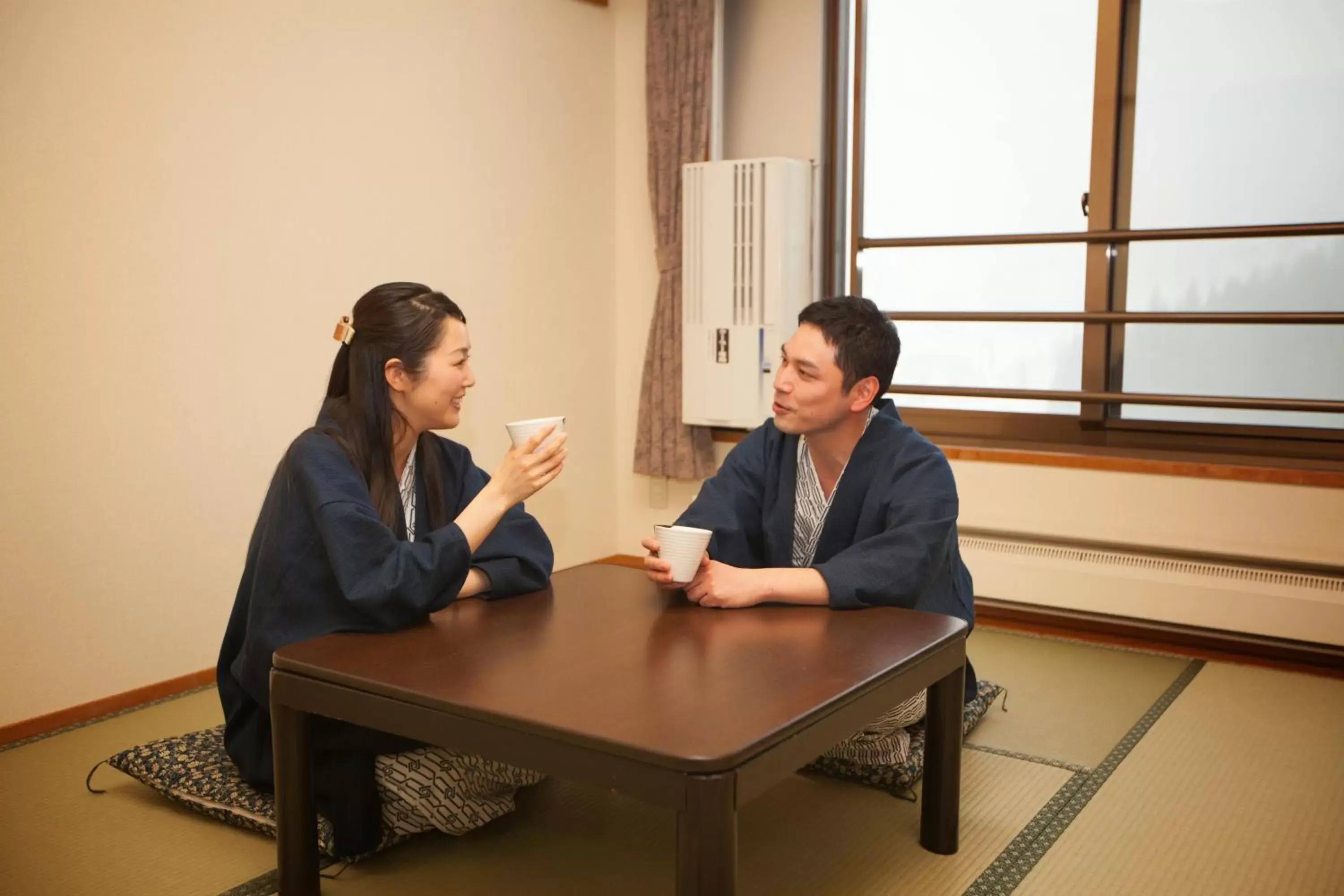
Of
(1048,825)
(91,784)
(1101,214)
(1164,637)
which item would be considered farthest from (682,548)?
(1101,214)

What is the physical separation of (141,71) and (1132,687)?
2.92 meters

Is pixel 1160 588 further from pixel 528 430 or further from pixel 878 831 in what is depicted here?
pixel 528 430

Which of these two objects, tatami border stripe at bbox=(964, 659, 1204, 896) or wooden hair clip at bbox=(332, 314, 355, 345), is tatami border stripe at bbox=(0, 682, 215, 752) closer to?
wooden hair clip at bbox=(332, 314, 355, 345)

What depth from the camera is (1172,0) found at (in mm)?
3512

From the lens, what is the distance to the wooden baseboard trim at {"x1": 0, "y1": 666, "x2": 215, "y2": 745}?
8.86ft

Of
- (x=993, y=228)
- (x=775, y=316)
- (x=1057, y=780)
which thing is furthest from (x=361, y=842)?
(x=993, y=228)

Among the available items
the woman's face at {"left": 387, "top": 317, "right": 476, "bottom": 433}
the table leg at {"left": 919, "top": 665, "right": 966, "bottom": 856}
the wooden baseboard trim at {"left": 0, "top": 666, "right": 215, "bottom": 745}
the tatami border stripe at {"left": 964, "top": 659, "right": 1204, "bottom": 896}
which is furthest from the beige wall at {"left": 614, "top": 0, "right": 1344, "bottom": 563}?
the woman's face at {"left": 387, "top": 317, "right": 476, "bottom": 433}

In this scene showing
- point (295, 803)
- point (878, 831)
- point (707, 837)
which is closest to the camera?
point (707, 837)

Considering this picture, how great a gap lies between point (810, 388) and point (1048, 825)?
93 centimetres

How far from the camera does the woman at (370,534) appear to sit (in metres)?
1.88

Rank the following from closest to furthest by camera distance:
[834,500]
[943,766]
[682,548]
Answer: [682,548] < [943,766] < [834,500]

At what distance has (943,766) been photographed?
6.64ft

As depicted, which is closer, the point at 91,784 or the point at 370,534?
the point at 370,534

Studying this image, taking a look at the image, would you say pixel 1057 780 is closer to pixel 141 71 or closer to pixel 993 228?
→ pixel 993 228
